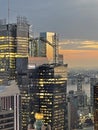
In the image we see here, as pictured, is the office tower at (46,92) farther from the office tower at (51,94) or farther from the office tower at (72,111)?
the office tower at (72,111)

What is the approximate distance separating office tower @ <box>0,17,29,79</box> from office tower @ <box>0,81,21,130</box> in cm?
558

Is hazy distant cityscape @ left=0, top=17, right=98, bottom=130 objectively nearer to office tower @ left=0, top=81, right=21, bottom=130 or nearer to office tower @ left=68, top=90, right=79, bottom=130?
office tower @ left=68, top=90, right=79, bottom=130

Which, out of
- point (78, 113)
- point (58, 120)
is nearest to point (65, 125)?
point (58, 120)

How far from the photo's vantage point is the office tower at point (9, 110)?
7768 mm

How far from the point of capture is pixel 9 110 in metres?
7.98

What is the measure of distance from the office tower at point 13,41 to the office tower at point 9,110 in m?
5.58

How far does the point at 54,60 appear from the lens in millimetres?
13805

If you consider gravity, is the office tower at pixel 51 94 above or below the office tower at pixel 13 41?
below

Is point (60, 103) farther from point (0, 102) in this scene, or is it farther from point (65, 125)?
point (0, 102)

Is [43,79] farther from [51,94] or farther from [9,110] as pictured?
[9,110]

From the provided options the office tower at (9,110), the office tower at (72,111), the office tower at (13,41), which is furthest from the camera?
the office tower at (13,41)

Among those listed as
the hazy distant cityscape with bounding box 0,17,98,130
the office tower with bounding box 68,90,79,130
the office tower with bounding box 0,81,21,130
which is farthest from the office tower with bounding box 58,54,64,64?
the office tower with bounding box 0,81,21,130

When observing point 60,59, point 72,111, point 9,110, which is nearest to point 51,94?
point 72,111

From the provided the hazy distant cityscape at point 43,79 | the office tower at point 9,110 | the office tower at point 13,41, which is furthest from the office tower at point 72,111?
the office tower at point 9,110
